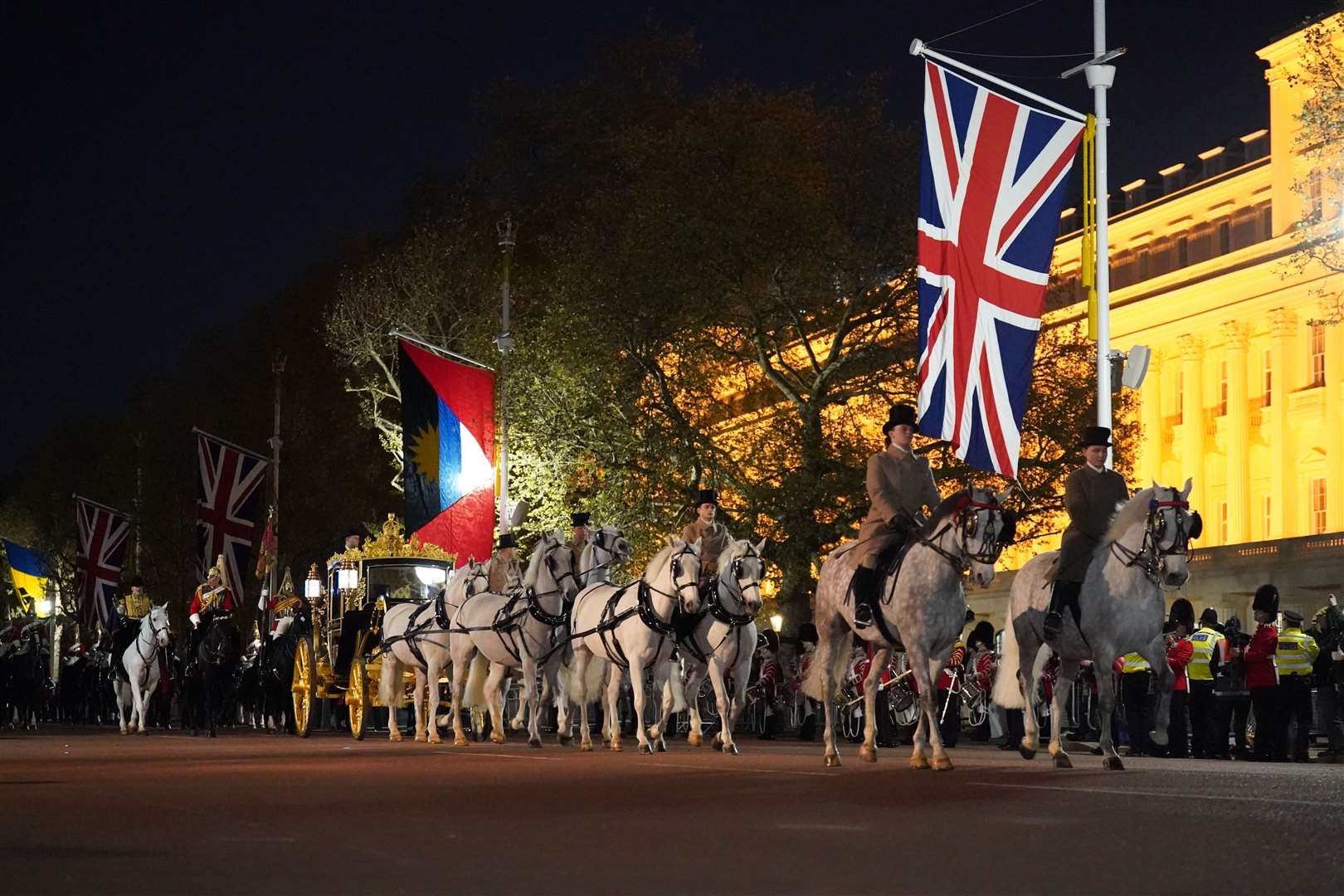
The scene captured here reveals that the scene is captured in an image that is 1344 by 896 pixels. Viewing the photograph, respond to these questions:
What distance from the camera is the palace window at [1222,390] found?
8306 cm

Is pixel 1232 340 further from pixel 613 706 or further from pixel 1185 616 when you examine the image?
pixel 613 706

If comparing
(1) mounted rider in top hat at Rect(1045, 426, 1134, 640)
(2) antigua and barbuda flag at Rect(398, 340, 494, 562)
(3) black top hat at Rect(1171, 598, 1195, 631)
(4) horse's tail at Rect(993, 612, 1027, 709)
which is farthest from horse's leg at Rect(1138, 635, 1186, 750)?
(2) antigua and barbuda flag at Rect(398, 340, 494, 562)

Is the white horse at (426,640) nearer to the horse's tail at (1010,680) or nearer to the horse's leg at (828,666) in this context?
the horse's leg at (828,666)

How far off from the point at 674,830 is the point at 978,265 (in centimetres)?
1170

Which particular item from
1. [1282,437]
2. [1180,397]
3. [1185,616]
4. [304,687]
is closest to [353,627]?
[304,687]

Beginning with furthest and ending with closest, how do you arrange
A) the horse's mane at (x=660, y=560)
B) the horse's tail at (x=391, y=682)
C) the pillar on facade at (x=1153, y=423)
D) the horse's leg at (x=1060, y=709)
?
the pillar on facade at (x=1153, y=423) → the horse's tail at (x=391, y=682) → the horse's mane at (x=660, y=560) → the horse's leg at (x=1060, y=709)

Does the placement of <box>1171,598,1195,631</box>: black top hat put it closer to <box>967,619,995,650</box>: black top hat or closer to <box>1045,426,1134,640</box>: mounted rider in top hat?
<box>967,619,995,650</box>: black top hat

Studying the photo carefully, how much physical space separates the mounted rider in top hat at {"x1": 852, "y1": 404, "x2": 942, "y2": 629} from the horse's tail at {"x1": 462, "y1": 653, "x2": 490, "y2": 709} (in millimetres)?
10126

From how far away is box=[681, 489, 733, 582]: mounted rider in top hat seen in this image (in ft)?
76.7

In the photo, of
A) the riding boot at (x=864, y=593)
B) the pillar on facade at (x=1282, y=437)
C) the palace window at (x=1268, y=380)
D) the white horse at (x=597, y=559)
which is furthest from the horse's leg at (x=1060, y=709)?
the palace window at (x=1268, y=380)

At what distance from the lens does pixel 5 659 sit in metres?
42.6

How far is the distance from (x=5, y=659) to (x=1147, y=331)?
53.1m

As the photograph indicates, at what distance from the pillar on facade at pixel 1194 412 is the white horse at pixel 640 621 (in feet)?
201

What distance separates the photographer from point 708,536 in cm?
2372
